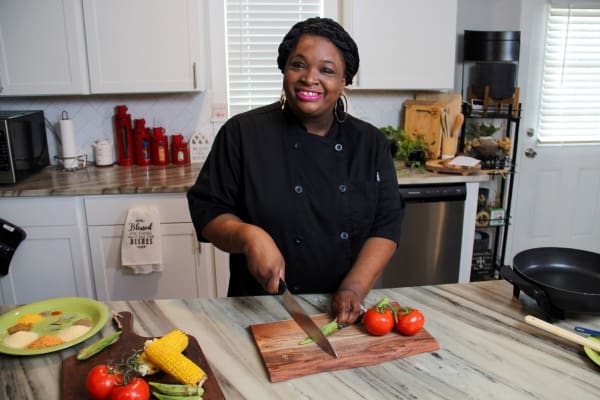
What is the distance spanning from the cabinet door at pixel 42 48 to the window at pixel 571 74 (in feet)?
9.50

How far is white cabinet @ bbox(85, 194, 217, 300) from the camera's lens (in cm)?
251

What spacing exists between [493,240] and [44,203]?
2.86 meters

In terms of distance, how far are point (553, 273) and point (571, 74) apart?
2526mm

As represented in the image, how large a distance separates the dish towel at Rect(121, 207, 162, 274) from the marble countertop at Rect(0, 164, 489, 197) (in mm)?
117

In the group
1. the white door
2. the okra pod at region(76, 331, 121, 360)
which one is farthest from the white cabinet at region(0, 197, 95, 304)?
the white door

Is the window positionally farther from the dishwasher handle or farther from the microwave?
the microwave

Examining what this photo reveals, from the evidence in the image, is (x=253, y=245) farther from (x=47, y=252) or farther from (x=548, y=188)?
(x=548, y=188)

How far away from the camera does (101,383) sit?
0.92 m

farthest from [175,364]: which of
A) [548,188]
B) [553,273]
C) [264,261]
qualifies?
[548,188]

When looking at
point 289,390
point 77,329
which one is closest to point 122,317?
point 77,329

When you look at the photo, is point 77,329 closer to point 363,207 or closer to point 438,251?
point 363,207

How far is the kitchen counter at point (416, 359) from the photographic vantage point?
996 millimetres

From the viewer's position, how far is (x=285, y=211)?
141cm

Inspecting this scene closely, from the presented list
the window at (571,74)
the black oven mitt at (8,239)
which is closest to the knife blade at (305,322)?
the black oven mitt at (8,239)
